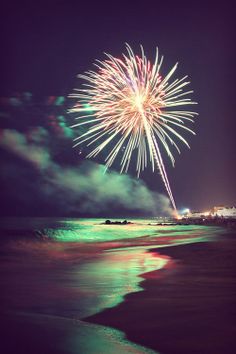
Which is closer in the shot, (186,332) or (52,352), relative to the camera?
(52,352)

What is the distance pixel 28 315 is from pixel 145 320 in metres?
2.44

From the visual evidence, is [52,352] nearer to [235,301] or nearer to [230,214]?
[235,301]

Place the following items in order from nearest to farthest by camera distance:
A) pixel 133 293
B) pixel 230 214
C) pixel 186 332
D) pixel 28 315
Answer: pixel 186 332
pixel 28 315
pixel 133 293
pixel 230 214

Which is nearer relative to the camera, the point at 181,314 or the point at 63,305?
the point at 181,314

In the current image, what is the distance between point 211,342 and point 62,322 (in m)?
2.97

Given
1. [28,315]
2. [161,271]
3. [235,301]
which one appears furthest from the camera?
[161,271]

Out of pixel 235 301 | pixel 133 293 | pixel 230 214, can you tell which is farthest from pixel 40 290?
Result: pixel 230 214

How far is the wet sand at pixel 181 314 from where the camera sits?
24.3 ft

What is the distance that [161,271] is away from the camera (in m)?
16.8

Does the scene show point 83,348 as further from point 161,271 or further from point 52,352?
point 161,271

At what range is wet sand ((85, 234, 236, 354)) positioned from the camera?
742 centimetres

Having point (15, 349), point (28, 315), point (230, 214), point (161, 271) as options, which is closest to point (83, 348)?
point (15, 349)

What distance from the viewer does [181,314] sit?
9.40 meters

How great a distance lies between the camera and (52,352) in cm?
703
